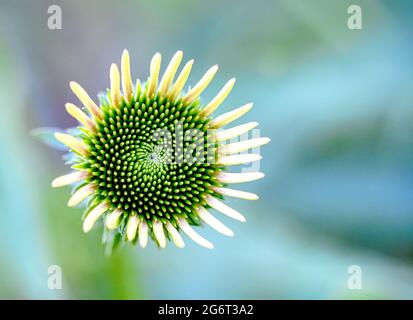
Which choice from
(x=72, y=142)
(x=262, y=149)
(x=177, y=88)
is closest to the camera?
(x=72, y=142)

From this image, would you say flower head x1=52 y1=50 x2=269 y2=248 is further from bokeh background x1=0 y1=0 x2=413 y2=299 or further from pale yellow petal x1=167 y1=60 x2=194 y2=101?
bokeh background x1=0 y1=0 x2=413 y2=299

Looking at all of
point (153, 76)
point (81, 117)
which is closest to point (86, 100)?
point (81, 117)

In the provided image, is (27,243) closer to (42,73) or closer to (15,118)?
(15,118)

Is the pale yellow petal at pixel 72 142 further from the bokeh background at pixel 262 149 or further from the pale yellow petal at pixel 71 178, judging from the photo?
the bokeh background at pixel 262 149

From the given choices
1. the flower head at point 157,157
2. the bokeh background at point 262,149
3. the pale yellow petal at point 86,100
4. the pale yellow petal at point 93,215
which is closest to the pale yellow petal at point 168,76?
the flower head at point 157,157

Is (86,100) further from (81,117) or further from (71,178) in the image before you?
(71,178)

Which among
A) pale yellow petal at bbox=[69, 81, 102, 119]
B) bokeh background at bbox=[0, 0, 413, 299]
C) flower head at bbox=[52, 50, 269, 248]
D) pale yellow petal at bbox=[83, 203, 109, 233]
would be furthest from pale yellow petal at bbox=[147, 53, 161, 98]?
bokeh background at bbox=[0, 0, 413, 299]

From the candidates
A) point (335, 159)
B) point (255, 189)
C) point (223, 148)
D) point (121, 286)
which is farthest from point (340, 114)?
point (121, 286)

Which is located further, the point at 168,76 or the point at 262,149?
the point at 262,149
